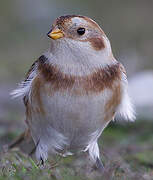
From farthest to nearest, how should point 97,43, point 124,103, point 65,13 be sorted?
1. point 65,13
2. point 124,103
3. point 97,43

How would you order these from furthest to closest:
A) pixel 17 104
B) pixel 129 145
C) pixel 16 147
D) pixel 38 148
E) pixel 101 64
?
pixel 17 104 < pixel 129 145 < pixel 16 147 < pixel 38 148 < pixel 101 64

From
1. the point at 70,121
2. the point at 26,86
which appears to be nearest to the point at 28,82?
the point at 26,86

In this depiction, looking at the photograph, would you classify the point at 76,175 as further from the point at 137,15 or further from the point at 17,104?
the point at 137,15

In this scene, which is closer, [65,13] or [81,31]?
[81,31]

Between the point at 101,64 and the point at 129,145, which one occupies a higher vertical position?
the point at 101,64

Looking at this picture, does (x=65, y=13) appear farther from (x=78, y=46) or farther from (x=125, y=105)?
(x=78, y=46)

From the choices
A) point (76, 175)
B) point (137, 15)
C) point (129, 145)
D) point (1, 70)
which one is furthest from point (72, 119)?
point (137, 15)

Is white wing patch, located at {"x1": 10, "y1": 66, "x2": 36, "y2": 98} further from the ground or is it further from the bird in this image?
the ground

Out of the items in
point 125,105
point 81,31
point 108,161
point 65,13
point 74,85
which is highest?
point 81,31
